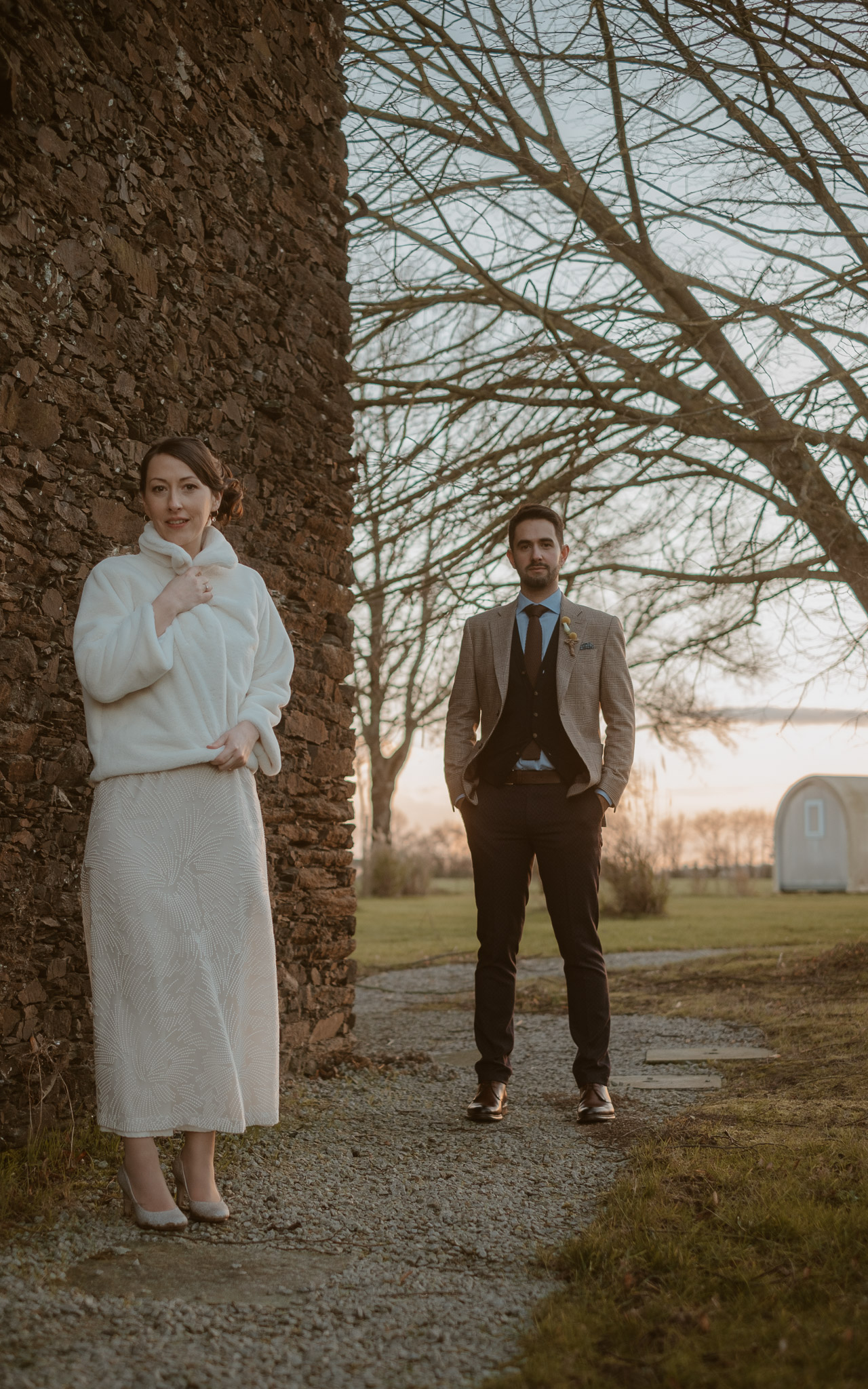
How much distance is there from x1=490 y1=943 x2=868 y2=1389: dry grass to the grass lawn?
5.86 metres

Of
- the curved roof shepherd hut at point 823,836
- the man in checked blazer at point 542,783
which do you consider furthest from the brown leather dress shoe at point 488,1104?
the curved roof shepherd hut at point 823,836

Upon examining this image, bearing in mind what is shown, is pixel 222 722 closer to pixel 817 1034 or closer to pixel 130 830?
pixel 130 830

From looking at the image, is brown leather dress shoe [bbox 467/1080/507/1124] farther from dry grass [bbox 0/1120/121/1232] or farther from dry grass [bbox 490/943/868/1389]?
dry grass [bbox 0/1120/121/1232]

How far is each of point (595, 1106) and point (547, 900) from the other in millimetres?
688

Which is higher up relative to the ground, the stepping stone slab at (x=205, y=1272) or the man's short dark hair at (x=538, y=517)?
the man's short dark hair at (x=538, y=517)

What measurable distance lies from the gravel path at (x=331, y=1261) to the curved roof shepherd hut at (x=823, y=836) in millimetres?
15185

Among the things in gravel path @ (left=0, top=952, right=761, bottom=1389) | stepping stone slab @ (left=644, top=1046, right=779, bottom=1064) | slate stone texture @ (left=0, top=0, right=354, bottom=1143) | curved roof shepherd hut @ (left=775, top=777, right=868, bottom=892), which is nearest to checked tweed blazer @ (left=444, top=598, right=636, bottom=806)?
slate stone texture @ (left=0, top=0, right=354, bottom=1143)

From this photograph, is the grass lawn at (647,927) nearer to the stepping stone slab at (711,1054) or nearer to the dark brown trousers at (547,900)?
the stepping stone slab at (711,1054)

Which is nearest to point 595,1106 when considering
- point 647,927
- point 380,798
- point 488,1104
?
point 488,1104

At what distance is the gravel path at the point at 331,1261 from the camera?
197 centimetres

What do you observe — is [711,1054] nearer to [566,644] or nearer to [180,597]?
[566,644]

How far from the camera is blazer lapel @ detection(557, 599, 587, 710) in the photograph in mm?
3883

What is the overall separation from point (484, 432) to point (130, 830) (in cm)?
530

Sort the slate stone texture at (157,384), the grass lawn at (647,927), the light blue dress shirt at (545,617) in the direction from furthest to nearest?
1. the grass lawn at (647,927)
2. the light blue dress shirt at (545,617)
3. the slate stone texture at (157,384)
